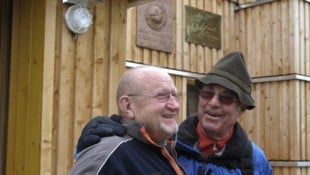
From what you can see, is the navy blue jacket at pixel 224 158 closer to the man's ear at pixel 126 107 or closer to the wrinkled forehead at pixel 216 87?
the wrinkled forehead at pixel 216 87

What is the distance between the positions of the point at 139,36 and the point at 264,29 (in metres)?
3.36

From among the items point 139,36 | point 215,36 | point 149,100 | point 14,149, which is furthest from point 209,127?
point 215,36

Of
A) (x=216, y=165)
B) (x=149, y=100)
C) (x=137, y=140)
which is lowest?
(x=216, y=165)

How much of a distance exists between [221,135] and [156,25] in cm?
674

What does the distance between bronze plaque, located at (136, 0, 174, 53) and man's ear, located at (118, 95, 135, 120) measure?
7062 mm

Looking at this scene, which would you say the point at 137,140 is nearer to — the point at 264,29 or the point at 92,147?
the point at 92,147

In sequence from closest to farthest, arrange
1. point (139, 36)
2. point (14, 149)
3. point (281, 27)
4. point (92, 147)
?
point (92, 147)
point (14, 149)
point (139, 36)
point (281, 27)

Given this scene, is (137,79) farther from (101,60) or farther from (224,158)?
(101,60)

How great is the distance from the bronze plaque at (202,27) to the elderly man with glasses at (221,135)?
7361 millimetres

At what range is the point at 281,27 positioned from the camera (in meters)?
11.2

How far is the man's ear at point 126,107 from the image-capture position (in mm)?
2328

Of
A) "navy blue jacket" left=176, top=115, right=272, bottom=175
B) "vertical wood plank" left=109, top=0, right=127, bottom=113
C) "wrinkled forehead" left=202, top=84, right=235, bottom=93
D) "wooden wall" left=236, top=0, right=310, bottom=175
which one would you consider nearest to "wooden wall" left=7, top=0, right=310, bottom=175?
"vertical wood plank" left=109, top=0, right=127, bottom=113

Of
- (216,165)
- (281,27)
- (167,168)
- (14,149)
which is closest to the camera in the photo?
(167,168)

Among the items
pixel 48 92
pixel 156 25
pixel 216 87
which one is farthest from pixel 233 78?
pixel 156 25
